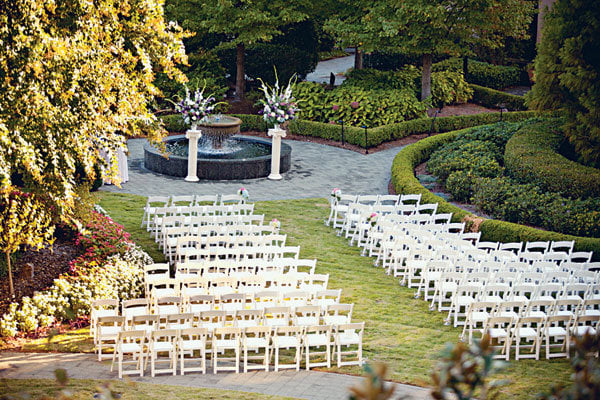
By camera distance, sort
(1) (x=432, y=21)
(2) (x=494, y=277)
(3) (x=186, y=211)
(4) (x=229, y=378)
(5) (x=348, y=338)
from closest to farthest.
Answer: (4) (x=229, y=378) < (5) (x=348, y=338) < (2) (x=494, y=277) < (3) (x=186, y=211) < (1) (x=432, y=21)

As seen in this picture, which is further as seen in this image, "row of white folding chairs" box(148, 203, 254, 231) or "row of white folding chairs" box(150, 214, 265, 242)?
"row of white folding chairs" box(148, 203, 254, 231)

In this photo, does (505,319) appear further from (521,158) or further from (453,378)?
(521,158)

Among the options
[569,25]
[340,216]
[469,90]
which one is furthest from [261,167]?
[469,90]

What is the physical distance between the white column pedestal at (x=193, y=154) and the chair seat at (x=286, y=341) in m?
11.6

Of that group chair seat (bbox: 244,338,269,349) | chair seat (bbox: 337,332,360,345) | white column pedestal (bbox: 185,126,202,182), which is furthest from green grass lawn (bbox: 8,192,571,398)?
white column pedestal (bbox: 185,126,202,182)

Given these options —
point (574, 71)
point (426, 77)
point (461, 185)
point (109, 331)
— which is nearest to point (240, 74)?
point (426, 77)

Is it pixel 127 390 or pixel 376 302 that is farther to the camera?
pixel 376 302

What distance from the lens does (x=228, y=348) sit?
1094cm

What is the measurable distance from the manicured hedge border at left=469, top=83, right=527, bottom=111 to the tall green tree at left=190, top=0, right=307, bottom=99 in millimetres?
10527

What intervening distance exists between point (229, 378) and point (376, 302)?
3949 millimetres

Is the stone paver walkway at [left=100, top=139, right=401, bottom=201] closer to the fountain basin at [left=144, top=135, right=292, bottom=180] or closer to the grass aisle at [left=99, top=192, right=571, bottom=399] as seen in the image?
the fountain basin at [left=144, top=135, right=292, bottom=180]

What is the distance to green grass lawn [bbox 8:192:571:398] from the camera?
10.8 metres

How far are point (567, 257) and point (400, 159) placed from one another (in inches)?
387

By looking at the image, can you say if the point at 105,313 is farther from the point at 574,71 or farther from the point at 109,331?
the point at 574,71
